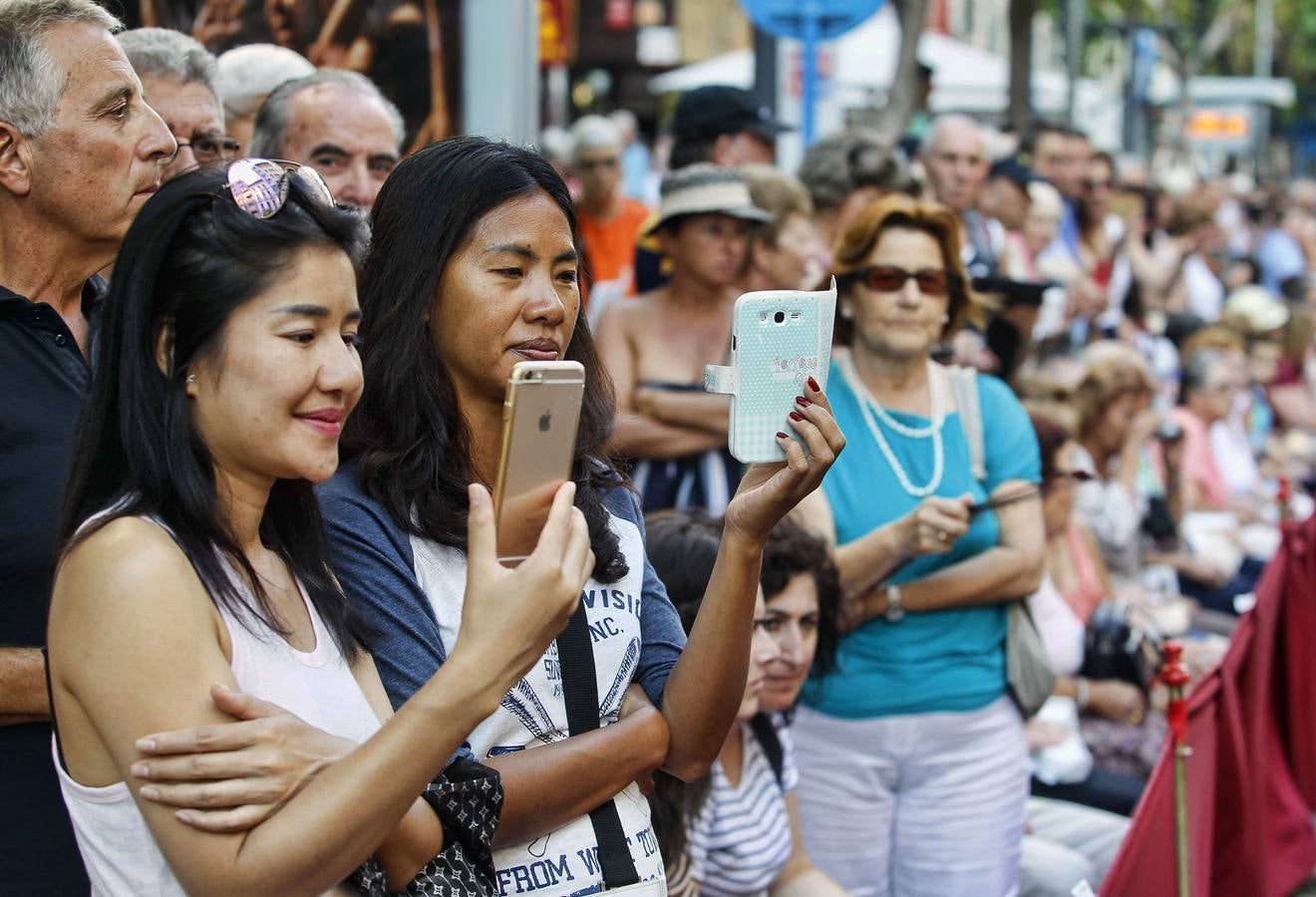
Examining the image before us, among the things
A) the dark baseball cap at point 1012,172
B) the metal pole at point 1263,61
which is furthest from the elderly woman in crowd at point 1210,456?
the metal pole at point 1263,61

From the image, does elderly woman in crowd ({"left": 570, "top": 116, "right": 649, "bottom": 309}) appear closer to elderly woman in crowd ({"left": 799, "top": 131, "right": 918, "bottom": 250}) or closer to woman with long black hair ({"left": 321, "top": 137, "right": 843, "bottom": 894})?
elderly woman in crowd ({"left": 799, "top": 131, "right": 918, "bottom": 250})

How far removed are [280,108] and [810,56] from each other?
12.0 ft

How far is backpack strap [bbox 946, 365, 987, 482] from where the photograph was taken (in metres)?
4.22

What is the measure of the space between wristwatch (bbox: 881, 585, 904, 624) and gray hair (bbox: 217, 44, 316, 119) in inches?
84.2

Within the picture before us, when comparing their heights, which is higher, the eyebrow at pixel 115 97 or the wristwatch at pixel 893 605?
the eyebrow at pixel 115 97

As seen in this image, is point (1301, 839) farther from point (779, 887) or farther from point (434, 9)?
point (434, 9)

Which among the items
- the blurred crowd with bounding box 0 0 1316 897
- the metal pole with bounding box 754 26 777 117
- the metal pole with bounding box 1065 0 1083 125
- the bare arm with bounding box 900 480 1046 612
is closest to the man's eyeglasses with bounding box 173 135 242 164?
the blurred crowd with bounding box 0 0 1316 897

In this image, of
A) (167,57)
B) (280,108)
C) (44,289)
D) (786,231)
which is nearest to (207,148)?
(167,57)

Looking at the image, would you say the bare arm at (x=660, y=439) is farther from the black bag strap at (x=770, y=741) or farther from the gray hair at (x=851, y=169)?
the gray hair at (x=851, y=169)

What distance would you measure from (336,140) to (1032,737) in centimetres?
310

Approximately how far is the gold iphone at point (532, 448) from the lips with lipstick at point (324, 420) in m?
0.23

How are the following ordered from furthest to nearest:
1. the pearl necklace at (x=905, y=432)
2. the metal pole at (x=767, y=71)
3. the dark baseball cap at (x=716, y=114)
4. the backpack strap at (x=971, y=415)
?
1. the metal pole at (x=767, y=71)
2. the dark baseball cap at (x=716, y=114)
3. the backpack strap at (x=971, y=415)
4. the pearl necklace at (x=905, y=432)

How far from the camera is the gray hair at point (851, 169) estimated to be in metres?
6.09

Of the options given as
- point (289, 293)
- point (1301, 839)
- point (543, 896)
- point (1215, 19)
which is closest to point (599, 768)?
point (543, 896)
